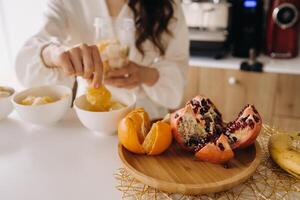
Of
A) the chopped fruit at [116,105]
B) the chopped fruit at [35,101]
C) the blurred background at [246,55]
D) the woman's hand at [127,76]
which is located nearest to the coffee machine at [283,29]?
the blurred background at [246,55]

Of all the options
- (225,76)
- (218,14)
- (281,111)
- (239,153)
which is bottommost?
(281,111)

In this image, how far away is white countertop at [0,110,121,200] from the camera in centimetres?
61

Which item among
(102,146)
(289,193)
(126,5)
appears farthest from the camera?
(126,5)

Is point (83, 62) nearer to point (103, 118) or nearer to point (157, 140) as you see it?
point (103, 118)

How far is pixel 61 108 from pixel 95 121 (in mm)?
115

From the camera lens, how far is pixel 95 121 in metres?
0.77

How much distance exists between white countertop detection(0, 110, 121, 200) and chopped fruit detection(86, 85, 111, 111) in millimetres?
68

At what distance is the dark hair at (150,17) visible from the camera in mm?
1145

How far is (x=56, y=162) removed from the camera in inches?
27.6

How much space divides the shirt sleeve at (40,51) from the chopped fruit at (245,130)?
58 centimetres

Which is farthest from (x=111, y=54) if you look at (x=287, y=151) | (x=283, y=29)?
(x=283, y=29)

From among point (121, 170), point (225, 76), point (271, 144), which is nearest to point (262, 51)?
point (225, 76)

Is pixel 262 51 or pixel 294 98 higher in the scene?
pixel 262 51

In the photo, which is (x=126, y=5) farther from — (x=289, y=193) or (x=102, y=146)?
(x=289, y=193)
